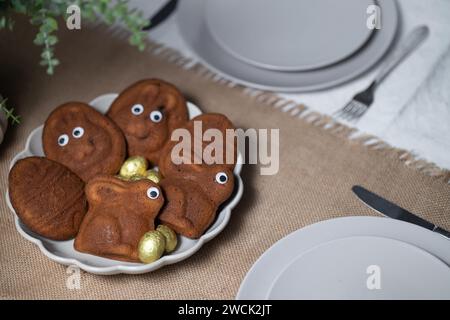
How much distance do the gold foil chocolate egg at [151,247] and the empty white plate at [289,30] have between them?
Answer: 0.40m

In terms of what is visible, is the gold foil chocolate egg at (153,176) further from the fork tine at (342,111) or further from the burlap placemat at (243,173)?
the fork tine at (342,111)

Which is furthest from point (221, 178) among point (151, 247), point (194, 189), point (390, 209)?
point (390, 209)

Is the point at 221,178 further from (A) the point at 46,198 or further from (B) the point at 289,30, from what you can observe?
(B) the point at 289,30

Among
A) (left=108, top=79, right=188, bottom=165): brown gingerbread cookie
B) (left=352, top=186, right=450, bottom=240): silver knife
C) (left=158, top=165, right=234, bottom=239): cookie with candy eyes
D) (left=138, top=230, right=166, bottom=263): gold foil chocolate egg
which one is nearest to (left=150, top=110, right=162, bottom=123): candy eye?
(left=108, top=79, right=188, bottom=165): brown gingerbread cookie

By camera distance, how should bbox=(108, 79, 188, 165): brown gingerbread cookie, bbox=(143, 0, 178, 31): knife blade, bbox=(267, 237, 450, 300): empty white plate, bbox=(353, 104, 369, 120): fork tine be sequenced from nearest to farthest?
bbox=(267, 237, 450, 300): empty white plate → bbox=(108, 79, 188, 165): brown gingerbread cookie → bbox=(353, 104, 369, 120): fork tine → bbox=(143, 0, 178, 31): knife blade

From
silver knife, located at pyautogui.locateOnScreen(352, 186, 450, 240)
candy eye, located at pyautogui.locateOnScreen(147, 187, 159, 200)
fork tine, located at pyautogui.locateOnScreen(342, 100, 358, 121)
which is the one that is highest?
fork tine, located at pyautogui.locateOnScreen(342, 100, 358, 121)

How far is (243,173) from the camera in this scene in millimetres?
922

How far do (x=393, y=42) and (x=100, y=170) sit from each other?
0.58 m

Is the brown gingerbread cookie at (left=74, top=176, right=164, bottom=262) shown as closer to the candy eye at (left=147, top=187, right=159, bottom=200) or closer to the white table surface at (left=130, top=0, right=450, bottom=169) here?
the candy eye at (left=147, top=187, right=159, bottom=200)

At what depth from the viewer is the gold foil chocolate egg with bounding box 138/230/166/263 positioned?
733 mm

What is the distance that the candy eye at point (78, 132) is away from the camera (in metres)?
0.85

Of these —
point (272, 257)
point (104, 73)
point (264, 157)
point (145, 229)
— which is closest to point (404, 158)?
point (264, 157)

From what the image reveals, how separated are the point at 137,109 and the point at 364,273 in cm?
41

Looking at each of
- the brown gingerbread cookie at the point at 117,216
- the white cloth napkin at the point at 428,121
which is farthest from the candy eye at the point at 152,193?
the white cloth napkin at the point at 428,121
